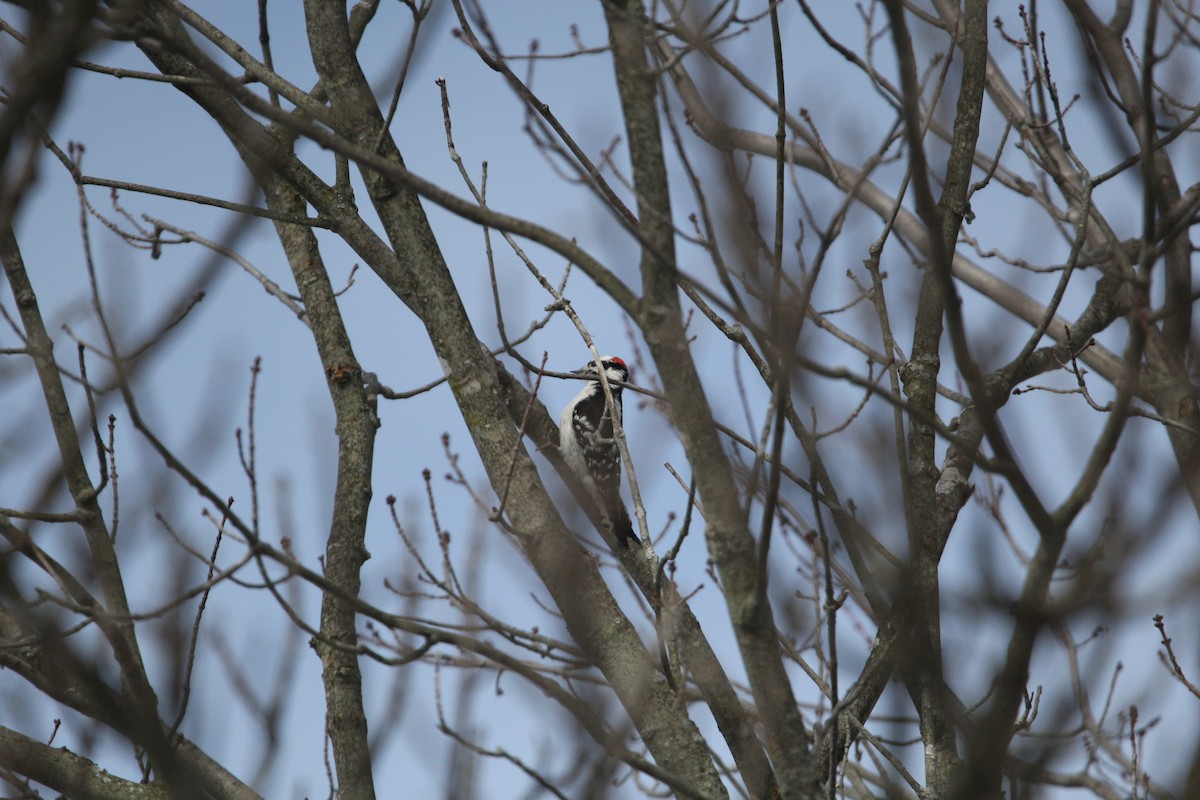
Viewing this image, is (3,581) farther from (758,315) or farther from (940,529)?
(940,529)

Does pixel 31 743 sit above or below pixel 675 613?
below

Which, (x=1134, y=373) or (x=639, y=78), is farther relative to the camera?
(x=639, y=78)

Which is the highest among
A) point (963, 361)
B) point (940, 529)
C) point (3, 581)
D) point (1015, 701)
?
point (940, 529)

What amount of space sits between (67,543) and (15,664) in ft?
1.41

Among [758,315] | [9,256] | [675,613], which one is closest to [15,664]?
[9,256]

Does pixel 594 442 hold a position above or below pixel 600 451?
below

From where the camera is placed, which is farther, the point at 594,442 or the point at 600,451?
the point at 600,451

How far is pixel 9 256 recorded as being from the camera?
3945mm

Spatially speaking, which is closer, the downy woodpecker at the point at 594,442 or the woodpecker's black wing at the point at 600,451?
the downy woodpecker at the point at 594,442

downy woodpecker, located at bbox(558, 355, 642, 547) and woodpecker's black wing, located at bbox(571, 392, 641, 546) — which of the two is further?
woodpecker's black wing, located at bbox(571, 392, 641, 546)

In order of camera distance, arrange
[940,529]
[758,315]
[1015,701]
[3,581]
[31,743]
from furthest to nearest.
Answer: [940,529] < [31,743] < [758,315] < [3,581] < [1015,701]

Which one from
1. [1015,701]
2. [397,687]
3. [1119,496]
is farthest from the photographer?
[397,687]

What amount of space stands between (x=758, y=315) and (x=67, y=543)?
7.18 feet

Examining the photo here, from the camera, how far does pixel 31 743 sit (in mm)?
3195
